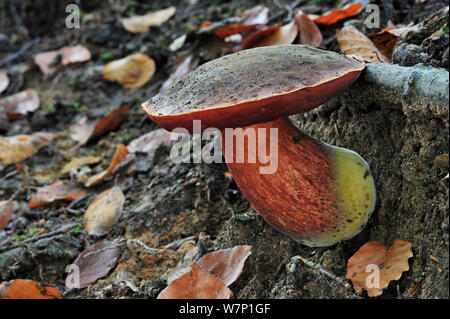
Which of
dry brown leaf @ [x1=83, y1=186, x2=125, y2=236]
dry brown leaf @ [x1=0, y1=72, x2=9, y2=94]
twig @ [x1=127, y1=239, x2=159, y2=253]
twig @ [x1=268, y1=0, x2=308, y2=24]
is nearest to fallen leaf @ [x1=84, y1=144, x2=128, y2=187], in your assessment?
dry brown leaf @ [x1=83, y1=186, x2=125, y2=236]

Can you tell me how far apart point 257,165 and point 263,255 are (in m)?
0.29

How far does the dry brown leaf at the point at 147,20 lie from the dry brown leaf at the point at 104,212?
1418 millimetres

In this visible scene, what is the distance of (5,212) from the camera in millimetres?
1761

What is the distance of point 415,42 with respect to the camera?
1.15 m

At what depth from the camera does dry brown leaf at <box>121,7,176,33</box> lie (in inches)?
108

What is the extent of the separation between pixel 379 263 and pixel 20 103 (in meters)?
2.21

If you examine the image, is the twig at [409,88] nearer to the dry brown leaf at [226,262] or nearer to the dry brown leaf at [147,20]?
the dry brown leaf at [226,262]

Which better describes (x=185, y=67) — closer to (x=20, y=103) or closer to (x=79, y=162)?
(x=79, y=162)

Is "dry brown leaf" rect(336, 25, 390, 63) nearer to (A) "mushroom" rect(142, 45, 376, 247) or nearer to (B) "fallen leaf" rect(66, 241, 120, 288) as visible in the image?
(A) "mushroom" rect(142, 45, 376, 247)

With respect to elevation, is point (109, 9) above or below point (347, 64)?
below

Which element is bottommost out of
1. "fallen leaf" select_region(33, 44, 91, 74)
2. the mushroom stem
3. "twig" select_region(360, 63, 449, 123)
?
"fallen leaf" select_region(33, 44, 91, 74)

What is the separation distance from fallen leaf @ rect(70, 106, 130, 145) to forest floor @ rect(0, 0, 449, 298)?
0.10 ft

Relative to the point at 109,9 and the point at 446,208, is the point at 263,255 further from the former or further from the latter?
the point at 109,9

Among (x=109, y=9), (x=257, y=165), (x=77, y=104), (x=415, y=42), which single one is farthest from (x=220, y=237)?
(x=109, y=9)
